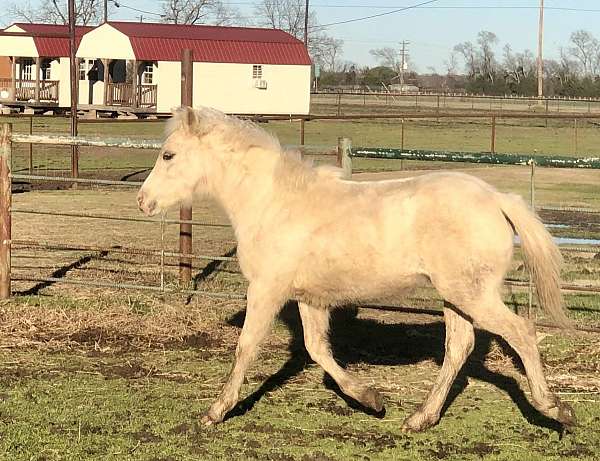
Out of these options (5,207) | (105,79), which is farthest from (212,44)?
(5,207)

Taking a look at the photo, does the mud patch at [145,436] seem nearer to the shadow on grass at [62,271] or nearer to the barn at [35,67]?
the shadow on grass at [62,271]

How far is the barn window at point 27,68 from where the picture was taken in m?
54.7

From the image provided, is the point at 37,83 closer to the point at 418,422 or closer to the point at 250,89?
the point at 250,89

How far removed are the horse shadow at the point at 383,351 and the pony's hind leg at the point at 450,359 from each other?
1.04ft

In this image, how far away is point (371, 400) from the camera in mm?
5418

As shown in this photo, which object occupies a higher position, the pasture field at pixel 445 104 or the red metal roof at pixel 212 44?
the red metal roof at pixel 212 44

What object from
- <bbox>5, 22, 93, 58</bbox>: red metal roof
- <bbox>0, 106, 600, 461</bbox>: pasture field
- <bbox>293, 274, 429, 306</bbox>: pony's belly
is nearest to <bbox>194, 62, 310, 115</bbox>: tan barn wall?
<bbox>5, 22, 93, 58</bbox>: red metal roof

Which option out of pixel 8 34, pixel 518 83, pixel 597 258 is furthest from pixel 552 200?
pixel 518 83

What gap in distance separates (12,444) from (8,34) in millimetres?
51821

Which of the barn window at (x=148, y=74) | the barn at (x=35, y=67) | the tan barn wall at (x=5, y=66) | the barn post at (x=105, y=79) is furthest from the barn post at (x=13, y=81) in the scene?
the barn window at (x=148, y=74)

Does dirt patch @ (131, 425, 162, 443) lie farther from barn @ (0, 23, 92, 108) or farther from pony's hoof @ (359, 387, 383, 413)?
barn @ (0, 23, 92, 108)

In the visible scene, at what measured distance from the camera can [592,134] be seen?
3953 cm

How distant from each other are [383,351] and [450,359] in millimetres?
1652

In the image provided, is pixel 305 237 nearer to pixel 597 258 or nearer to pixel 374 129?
pixel 597 258
